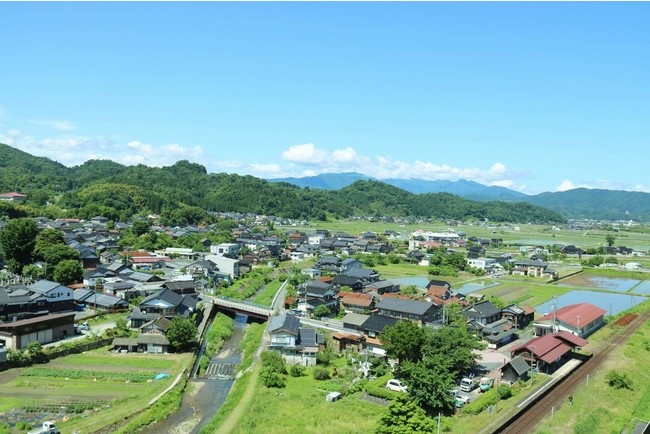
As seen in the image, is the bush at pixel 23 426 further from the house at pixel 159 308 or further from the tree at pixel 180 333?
the house at pixel 159 308

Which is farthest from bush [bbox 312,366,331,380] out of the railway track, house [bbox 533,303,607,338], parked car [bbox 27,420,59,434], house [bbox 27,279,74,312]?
house [bbox 27,279,74,312]

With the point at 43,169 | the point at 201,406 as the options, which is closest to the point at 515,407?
the point at 201,406

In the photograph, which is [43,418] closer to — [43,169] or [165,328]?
[165,328]

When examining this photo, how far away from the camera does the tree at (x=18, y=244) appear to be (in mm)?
37062

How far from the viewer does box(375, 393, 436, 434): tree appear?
14.2 m

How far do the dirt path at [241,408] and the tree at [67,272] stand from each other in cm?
2072

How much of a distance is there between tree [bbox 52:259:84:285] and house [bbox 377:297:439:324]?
2255 cm

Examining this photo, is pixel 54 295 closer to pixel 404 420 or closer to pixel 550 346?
pixel 404 420

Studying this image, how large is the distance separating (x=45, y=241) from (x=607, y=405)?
4048 centimetres

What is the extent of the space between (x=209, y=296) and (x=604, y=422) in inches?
1093

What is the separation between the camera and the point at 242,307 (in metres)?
33.7

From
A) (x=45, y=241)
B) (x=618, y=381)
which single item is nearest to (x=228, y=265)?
(x=45, y=241)

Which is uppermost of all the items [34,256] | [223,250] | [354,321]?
[34,256]

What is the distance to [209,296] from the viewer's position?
123 ft
